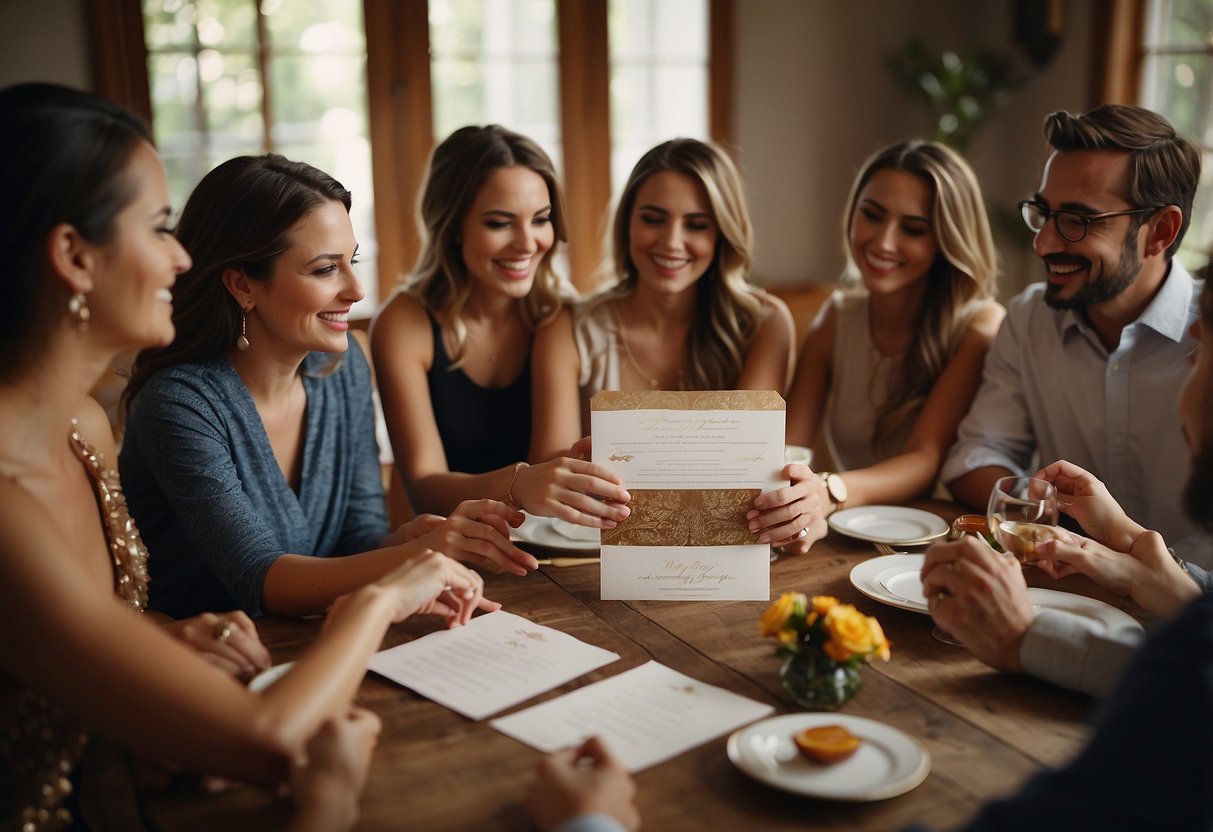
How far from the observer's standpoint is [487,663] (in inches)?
60.7

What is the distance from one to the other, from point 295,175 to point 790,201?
413 cm

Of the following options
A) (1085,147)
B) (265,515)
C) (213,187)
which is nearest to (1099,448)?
(1085,147)

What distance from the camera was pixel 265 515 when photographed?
209 centimetres

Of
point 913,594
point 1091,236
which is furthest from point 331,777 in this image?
point 1091,236

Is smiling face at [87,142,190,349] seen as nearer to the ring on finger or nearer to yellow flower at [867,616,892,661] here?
the ring on finger

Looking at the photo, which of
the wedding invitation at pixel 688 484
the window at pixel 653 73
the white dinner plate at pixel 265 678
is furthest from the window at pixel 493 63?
the white dinner plate at pixel 265 678

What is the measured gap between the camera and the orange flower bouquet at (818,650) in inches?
52.9

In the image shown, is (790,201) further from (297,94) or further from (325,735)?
(325,735)

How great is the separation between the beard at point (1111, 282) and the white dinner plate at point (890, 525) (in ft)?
2.07

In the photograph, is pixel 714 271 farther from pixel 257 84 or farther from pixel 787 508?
pixel 257 84

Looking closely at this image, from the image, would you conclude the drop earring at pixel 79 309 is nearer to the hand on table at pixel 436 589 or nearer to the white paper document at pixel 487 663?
the hand on table at pixel 436 589

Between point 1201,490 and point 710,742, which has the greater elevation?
point 1201,490

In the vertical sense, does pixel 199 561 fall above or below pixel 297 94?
below

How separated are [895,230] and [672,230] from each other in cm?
59
